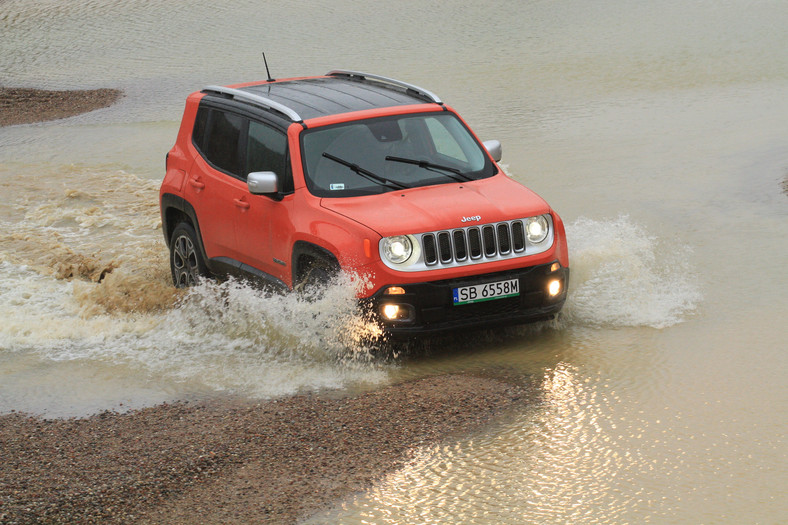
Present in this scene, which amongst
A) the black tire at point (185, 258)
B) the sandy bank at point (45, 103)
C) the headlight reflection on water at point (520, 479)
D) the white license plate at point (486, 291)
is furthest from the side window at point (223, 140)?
the sandy bank at point (45, 103)

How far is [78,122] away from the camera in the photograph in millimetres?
22641

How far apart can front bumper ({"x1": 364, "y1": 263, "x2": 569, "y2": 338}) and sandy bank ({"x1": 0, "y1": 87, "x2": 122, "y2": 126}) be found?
58.6ft

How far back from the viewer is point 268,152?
8.29 m

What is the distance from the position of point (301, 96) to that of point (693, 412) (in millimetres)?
4061

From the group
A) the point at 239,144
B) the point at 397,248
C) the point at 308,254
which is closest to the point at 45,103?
the point at 239,144

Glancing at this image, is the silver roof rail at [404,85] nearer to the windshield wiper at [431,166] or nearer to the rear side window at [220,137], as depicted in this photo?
the windshield wiper at [431,166]

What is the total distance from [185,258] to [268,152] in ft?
5.42

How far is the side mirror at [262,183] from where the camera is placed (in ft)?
25.4

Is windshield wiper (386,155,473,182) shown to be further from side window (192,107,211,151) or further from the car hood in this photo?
side window (192,107,211,151)

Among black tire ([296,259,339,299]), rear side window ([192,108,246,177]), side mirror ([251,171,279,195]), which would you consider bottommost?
black tire ([296,259,339,299])

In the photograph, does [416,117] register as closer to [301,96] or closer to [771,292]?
[301,96]

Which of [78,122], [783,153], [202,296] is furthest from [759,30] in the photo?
[202,296]

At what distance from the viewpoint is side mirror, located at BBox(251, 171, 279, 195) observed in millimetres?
7746

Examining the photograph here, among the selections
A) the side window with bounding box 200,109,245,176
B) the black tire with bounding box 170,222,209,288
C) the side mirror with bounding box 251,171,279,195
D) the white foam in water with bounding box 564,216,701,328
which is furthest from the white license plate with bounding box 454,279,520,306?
the black tire with bounding box 170,222,209,288
